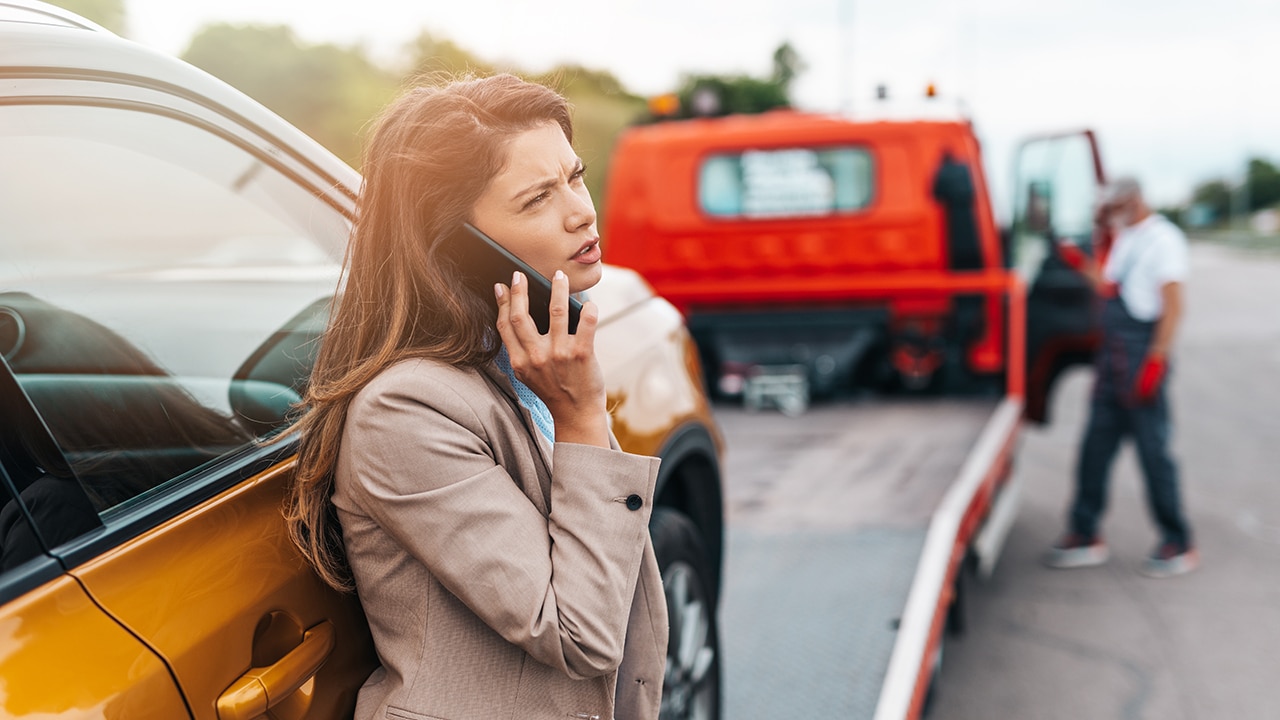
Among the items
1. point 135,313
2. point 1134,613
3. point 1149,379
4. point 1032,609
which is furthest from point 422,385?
point 1149,379

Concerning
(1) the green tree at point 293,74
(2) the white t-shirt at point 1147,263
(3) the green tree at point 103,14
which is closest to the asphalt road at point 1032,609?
(2) the white t-shirt at point 1147,263

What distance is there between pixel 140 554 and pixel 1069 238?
6.27m

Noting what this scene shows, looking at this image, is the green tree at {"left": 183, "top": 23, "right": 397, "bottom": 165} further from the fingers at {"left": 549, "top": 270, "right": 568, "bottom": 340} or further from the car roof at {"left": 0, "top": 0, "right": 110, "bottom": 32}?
the fingers at {"left": 549, "top": 270, "right": 568, "bottom": 340}

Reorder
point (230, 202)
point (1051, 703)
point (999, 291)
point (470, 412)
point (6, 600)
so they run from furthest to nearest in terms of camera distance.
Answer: point (999, 291) < point (1051, 703) < point (230, 202) < point (470, 412) < point (6, 600)

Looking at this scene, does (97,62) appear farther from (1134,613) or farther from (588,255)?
(1134,613)

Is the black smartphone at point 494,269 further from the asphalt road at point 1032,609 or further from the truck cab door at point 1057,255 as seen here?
the truck cab door at point 1057,255

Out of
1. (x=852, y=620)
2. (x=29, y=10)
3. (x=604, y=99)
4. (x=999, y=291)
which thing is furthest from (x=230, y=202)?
(x=604, y=99)

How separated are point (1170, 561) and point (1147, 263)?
54.8 inches

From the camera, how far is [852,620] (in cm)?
344

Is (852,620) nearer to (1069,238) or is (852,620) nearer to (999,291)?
(999,291)

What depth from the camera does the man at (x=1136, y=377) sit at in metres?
5.20

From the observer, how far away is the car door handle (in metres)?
1.34

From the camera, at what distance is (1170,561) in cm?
526

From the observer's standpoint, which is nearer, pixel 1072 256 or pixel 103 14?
pixel 103 14
